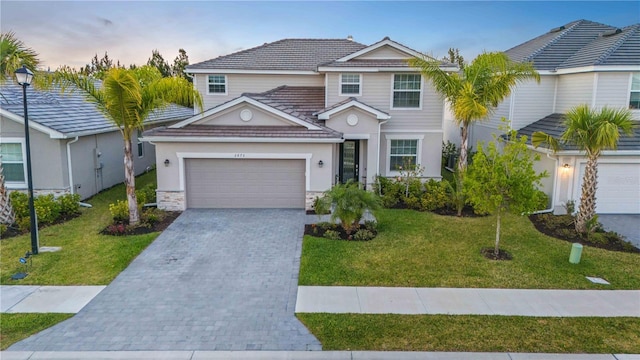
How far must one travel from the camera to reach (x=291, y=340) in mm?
6992

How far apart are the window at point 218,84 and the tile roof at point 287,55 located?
497 mm

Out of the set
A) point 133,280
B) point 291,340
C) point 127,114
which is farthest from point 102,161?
point 291,340

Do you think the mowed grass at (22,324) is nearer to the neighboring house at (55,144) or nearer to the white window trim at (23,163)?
the neighboring house at (55,144)

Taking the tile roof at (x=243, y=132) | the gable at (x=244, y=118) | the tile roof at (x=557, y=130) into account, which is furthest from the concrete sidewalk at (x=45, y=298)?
the tile roof at (x=557, y=130)

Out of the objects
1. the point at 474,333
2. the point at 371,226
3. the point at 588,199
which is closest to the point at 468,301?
the point at 474,333

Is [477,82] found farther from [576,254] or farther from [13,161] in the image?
[13,161]

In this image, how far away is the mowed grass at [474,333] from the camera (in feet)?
22.4

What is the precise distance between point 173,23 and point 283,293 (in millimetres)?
15312

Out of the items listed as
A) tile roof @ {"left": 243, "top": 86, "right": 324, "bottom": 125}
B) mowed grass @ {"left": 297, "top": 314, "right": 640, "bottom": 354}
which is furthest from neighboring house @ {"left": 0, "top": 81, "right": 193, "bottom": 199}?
mowed grass @ {"left": 297, "top": 314, "right": 640, "bottom": 354}

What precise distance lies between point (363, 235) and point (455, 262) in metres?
2.72

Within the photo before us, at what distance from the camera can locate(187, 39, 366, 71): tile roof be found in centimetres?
1964

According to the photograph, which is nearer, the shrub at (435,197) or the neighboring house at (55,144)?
the neighboring house at (55,144)

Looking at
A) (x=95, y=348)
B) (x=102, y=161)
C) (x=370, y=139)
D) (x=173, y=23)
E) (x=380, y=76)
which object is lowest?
(x=95, y=348)

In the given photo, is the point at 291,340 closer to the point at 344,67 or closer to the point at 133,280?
the point at 133,280
